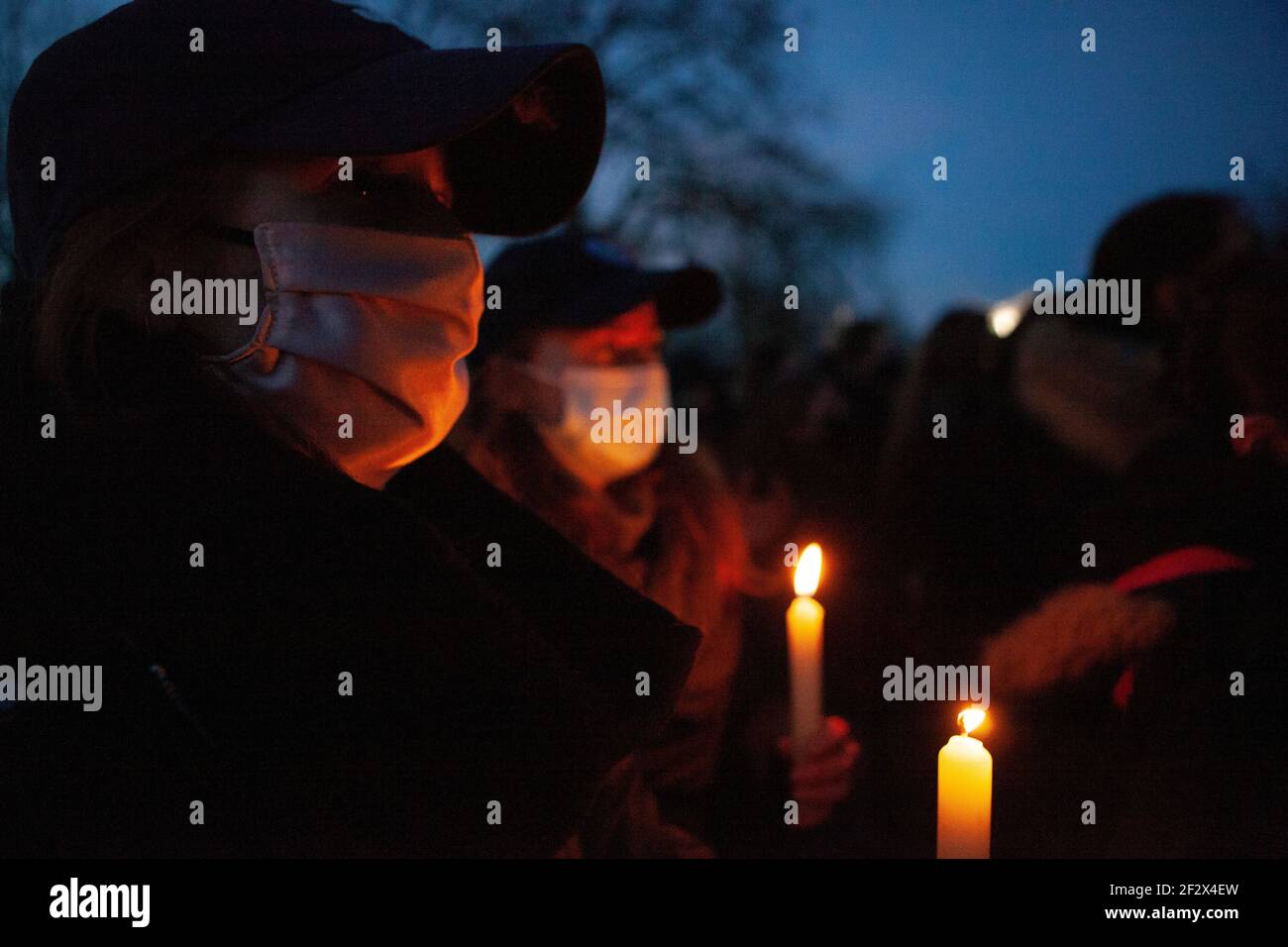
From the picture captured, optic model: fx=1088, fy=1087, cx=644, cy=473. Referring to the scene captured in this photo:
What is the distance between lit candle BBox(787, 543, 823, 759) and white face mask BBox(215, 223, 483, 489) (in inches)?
26.1

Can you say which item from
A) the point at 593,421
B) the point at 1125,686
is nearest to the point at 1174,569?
the point at 1125,686

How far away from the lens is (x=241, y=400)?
1.43 m

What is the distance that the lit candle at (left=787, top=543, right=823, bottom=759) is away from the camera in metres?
1.79

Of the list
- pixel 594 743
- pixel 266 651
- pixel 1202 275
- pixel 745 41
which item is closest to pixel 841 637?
pixel 1202 275

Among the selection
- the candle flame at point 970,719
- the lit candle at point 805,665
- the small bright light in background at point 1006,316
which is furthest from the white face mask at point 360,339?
the small bright light in background at point 1006,316

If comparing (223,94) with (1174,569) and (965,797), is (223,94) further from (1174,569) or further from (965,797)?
(1174,569)

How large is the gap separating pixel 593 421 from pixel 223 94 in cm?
146

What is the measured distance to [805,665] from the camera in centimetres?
179

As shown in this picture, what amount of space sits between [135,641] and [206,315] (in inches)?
17.7

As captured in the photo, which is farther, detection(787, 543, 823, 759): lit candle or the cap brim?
detection(787, 543, 823, 759): lit candle

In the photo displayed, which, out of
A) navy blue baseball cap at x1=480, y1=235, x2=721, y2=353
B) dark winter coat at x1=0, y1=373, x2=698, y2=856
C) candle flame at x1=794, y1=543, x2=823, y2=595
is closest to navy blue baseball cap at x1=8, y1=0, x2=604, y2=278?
dark winter coat at x1=0, y1=373, x2=698, y2=856

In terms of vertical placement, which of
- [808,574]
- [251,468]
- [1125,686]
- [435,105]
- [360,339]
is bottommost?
[1125,686]

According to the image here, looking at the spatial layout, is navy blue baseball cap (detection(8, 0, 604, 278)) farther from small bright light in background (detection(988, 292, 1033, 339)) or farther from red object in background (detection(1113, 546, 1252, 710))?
small bright light in background (detection(988, 292, 1033, 339))

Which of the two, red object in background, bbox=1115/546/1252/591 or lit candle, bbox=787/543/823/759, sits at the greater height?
red object in background, bbox=1115/546/1252/591
